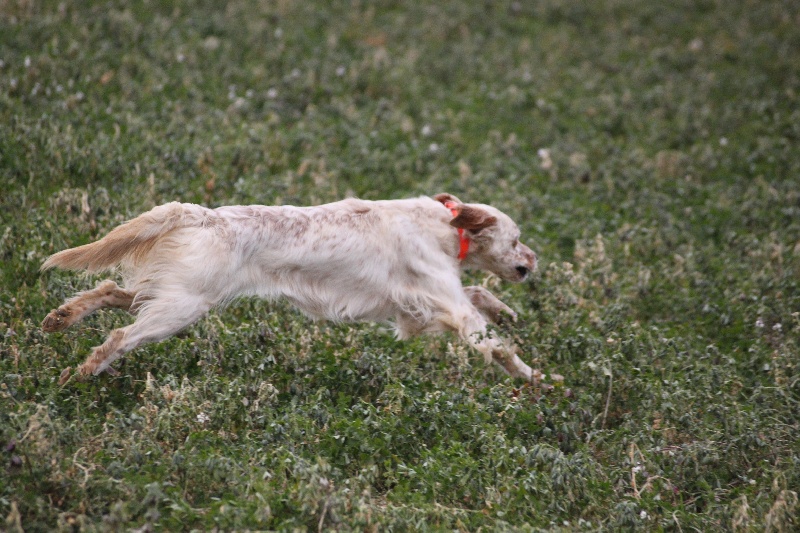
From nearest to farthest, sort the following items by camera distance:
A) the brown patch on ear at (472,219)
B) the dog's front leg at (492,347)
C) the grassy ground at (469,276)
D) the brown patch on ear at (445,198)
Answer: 1. the grassy ground at (469,276)
2. the dog's front leg at (492,347)
3. the brown patch on ear at (472,219)
4. the brown patch on ear at (445,198)

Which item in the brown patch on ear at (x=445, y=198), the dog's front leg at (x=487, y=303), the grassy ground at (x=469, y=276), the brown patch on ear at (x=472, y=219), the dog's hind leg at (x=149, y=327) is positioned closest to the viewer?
the grassy ground at (x=469, y=276)

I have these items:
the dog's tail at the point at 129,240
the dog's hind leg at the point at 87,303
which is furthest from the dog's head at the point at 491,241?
the dog's hind leg at the point at 87,303

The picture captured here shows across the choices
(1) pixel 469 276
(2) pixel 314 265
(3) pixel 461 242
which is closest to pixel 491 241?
(3) pixel 461 242

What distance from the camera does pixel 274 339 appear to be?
5.86 meters

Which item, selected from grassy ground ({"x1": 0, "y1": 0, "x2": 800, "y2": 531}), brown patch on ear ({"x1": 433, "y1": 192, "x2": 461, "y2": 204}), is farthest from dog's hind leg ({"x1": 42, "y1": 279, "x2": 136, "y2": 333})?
brown patch on ear ({"x1": 433, "y1": 192, "x2": 461, "y2": 204})

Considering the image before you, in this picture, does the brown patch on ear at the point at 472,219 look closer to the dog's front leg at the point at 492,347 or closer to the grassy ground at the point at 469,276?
the dog's front leg at the point at 492,347

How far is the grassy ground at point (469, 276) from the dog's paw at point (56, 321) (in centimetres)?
14

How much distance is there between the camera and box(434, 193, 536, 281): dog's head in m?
5.96

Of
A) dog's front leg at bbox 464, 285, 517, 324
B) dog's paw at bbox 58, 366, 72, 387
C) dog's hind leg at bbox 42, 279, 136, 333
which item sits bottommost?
dog's paw at bbox 58, 366, 72, 387

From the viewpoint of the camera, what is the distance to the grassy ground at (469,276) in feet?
14.7

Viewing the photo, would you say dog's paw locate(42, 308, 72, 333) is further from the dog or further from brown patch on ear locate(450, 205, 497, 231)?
brown patch on ear locate(450, 205, 497, 231)

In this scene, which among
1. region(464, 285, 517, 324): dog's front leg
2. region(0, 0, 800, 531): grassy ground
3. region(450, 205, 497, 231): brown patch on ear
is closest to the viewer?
region(0, 0, 800, 531): grassy ground

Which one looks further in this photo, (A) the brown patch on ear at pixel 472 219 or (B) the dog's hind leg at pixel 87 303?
(A) the brown patch on ear at pixel 472 219

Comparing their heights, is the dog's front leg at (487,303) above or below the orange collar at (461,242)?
below
